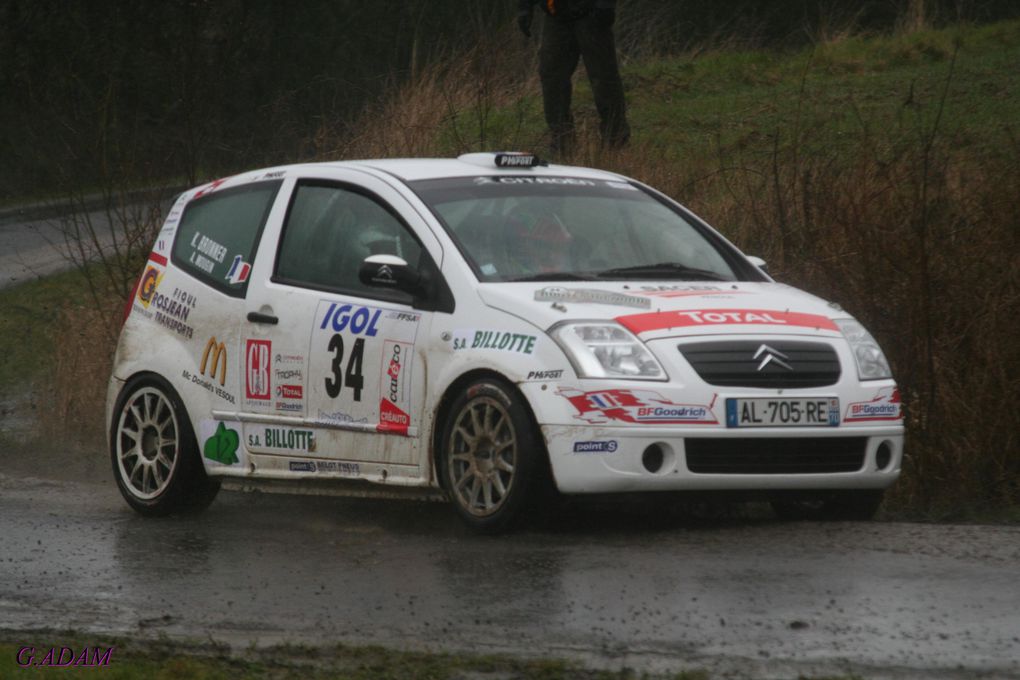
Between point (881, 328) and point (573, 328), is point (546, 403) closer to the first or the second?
point (573, 328)

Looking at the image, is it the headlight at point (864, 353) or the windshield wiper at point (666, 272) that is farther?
the windshield wiper at point (666, 272)

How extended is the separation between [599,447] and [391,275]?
133 centimetres

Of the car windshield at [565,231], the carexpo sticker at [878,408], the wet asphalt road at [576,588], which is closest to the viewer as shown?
the wet asphalt road at [576,588]

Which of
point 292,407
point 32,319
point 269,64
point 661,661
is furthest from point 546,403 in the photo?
point 269,64

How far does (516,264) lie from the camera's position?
8.73 meters

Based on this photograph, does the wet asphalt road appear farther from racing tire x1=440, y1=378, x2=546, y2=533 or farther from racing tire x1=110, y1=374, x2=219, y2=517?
racing tire x1=110, y1=374, x2=219, y2=517

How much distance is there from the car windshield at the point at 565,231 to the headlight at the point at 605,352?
0.68 metres

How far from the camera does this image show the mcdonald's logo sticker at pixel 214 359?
31.2 feet

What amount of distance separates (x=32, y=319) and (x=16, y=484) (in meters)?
6.65

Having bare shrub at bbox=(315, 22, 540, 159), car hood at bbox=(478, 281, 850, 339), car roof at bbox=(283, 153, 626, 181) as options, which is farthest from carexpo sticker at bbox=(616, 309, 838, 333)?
bare shrub at bbox=(315, 22, 540, 159)

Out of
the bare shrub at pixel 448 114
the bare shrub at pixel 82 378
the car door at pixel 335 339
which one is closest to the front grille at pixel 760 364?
Answer: the car door at pixel 335 339

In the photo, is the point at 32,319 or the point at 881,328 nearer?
the point at 881,328

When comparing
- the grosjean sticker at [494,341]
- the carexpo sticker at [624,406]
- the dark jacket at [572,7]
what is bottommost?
the carexpo sticker at [624,406]

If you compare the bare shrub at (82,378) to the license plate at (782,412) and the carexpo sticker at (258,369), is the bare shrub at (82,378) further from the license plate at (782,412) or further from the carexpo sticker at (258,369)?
the license plate at (782,412)
